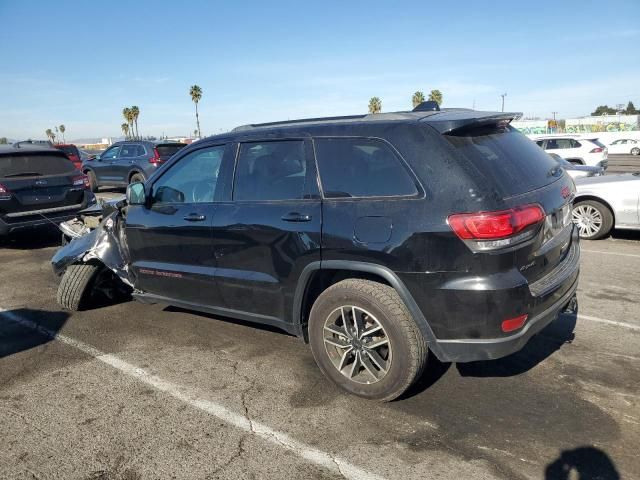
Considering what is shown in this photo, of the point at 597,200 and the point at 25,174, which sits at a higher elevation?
the point at 25,174

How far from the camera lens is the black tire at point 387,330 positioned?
305 cm

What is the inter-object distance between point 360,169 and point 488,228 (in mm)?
915

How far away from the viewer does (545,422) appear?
9.87ft

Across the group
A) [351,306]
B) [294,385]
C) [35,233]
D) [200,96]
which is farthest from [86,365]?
[200,96]

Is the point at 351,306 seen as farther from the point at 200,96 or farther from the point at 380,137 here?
the point at 200,96

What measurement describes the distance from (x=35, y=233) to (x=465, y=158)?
31.1 ft

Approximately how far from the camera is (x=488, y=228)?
278 centimetres

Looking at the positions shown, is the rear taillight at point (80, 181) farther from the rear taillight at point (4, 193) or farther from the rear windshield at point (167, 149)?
the rear windshield at point (167, 149)

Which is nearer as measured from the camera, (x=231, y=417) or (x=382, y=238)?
(x=382, y=238)

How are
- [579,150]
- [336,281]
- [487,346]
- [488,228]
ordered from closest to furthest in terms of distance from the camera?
1. [488,228]
2. [487,346]
3. [336,281]
4. [579,150]

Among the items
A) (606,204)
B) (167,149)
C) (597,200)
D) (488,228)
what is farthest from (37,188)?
(606,204)

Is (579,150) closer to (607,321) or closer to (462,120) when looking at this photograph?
(607,321)

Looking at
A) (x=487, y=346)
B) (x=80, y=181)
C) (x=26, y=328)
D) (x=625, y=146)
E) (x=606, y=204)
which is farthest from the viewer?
(x=625, y=146)

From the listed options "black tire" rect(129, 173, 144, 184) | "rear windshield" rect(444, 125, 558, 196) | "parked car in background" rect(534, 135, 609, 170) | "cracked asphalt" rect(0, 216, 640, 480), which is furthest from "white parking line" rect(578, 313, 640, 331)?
"parked car in background" rect(534, 135, 609, 170)
